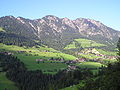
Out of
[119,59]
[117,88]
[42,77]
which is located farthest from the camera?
[42,77]

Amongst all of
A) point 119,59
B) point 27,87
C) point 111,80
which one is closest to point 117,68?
point 119,59

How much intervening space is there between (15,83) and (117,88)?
144 m

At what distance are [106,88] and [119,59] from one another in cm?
969

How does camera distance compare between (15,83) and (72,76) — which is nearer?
(72,76)

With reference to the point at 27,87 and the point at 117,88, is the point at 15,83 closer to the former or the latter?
the point at 27,87

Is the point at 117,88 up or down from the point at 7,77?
up

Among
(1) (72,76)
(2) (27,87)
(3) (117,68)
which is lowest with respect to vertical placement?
(2) (27,87)

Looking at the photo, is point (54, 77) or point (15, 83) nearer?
point (15, 83)

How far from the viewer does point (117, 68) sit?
46.2 meters

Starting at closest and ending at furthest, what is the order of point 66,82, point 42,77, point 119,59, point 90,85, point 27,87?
1. point 119,59
2. point 90,85
3. point 66,82
4. point 27,87
5. point 42,77

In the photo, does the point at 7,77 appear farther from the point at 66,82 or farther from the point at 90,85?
the point at 90,85

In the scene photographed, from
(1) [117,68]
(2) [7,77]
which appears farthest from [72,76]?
(1) [117,68]

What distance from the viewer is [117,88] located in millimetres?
37844

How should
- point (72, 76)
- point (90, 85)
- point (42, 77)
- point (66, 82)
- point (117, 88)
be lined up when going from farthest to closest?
1. point (42, 77)
2. point (72, 76)
3. point (66, 82)
4. point (90, 85)
5. point (117, 88)
